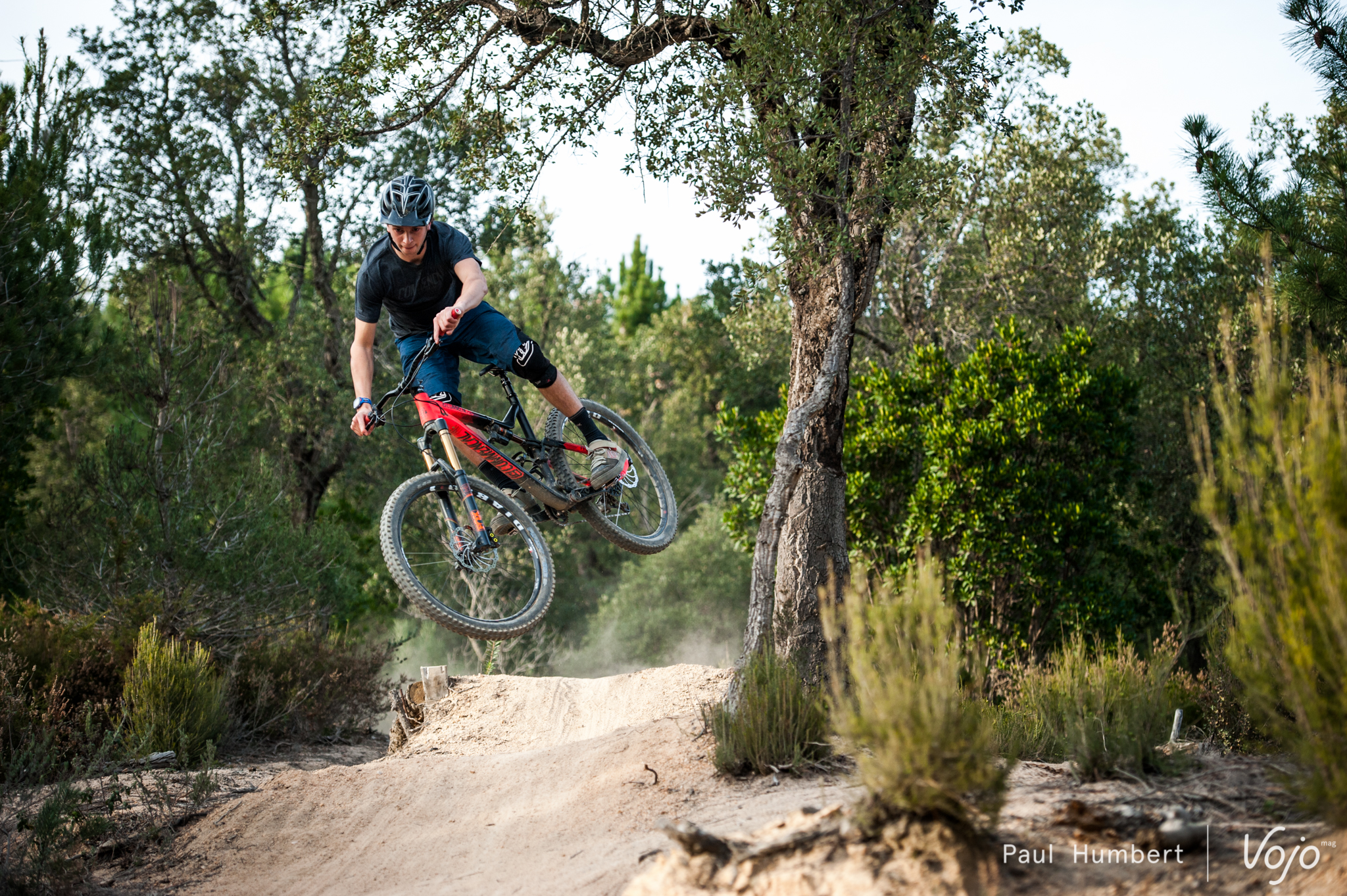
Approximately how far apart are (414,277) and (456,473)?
1323mm

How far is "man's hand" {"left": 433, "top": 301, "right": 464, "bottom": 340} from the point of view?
5.96 meters

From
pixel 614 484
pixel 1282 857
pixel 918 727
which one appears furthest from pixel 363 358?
pixel 1282 857

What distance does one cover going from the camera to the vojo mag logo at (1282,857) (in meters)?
3.96

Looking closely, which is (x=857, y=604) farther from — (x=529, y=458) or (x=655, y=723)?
(x=655, y=723)

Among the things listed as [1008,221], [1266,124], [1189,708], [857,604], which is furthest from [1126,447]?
[857,604]

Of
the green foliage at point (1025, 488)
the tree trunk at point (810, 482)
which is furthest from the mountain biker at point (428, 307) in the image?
the green foliage at point (1025, 488)

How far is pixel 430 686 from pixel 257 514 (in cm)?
462

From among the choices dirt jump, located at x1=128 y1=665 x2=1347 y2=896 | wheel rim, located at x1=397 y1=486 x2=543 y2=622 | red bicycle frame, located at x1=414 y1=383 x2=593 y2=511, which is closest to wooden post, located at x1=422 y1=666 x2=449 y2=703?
dirt jump, located at x1=128 y1=665 x2=1347 y2=896

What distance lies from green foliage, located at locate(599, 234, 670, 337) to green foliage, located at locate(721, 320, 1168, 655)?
40181mm

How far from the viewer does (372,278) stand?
6.42 metres

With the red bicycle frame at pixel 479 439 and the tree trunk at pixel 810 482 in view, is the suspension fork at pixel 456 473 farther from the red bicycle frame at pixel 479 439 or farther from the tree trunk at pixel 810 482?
the tree trunk at pixel 810 482

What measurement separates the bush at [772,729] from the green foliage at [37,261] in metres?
11.8

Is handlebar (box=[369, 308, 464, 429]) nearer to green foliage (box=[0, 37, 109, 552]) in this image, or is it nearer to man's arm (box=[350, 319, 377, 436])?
man's arm (box=[350, 319, 377, 436])

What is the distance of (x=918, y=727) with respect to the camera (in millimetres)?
4137
